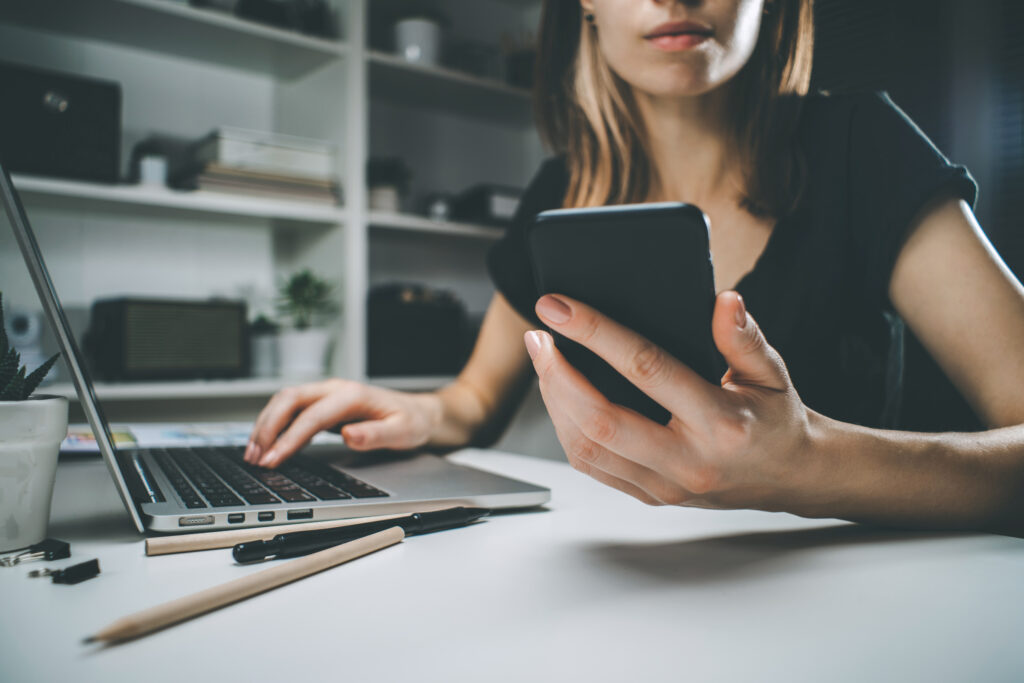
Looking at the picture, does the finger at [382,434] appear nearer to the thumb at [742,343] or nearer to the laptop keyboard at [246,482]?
the laptop keyboard at [246,482]

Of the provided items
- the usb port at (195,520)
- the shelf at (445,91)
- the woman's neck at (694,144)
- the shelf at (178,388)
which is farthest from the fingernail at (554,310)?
the shelf at (445,91)

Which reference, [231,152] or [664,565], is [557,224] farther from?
[231,152]

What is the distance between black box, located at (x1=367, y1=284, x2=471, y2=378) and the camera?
1.88m

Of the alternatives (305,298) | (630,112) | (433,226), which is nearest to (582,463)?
(630,112)

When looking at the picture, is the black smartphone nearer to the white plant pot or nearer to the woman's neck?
the woman's neck

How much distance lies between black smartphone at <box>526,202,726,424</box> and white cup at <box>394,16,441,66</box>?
1.84m

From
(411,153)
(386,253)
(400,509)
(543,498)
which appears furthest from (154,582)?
(411,153)

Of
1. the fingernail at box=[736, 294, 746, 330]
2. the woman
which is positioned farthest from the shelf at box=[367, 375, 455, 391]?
the fingernail at box=[736, 294, 746, 330]

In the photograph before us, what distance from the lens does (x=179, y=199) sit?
1.58 m

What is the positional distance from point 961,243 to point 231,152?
153 centimetres

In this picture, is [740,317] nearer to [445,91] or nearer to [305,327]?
[305,327]

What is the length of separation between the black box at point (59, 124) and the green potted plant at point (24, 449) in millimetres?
1258

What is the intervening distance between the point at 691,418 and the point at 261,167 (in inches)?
62.2

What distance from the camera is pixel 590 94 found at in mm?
1033
